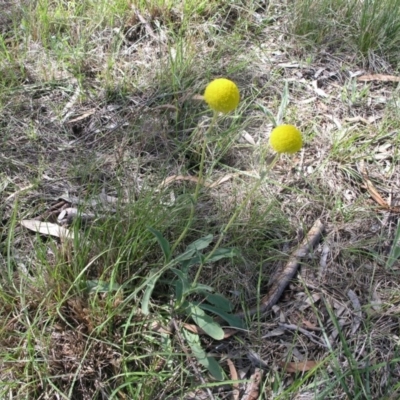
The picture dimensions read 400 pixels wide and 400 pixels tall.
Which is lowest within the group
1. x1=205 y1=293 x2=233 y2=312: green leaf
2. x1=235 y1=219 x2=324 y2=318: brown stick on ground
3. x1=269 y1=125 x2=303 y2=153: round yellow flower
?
x1=235 y1=219 x2=324 y2=318: brown stick on ground

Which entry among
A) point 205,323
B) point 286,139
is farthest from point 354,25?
point 205,323

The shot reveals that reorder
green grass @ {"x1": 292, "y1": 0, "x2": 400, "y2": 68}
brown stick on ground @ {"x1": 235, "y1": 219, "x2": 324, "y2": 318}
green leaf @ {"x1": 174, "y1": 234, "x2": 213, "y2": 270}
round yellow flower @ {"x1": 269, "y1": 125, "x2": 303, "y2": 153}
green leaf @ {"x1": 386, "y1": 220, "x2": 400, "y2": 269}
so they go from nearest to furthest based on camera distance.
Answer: round yellow flower @ {"x1": 269, "y1": 125, "x2": 303, "y2": 153}, green leaf @ {"x1": 174, "y1": 234, "x2": 213, "y2": 270}, brown stick on ground @ {"x1": 235, "y1": 219, "x2": 324, "y2": 318}, green leaf @ {"x1": 386, "y1": 220, "x2": 400, "y2": 269}, green grass @ {"x1": 292, "y1": 0, "x2": 400, "y2": 68}

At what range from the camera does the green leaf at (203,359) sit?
134cm

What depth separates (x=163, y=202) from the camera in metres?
1.72

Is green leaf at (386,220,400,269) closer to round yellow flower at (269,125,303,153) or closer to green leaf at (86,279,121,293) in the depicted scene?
round yellow flower at (269,125,303,153)

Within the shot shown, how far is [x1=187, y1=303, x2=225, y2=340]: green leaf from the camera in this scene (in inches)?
53.5

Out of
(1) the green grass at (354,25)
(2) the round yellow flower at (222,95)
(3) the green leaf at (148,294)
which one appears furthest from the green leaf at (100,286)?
(1) the green grass at (354,25)

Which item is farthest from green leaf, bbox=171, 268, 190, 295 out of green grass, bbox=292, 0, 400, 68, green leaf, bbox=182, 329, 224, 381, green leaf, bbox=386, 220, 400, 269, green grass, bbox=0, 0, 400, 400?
green grass, bbox=292, 0, 400, 68

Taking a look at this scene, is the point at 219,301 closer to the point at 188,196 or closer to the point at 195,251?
the point at 195,251

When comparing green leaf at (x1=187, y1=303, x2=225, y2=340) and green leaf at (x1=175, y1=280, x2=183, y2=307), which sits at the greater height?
green leaf at (x1=175, y1=280, x2=183, y2=307)

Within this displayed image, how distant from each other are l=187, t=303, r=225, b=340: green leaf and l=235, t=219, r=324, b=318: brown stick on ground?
6.1 inches

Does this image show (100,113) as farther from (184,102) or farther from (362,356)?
(362,356)

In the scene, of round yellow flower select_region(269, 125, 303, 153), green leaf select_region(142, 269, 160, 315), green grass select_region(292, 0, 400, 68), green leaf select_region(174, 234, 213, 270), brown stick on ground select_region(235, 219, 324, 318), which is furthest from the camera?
green grass select_region(292, 0, 400, 68)

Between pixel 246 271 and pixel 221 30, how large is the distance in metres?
1.40
